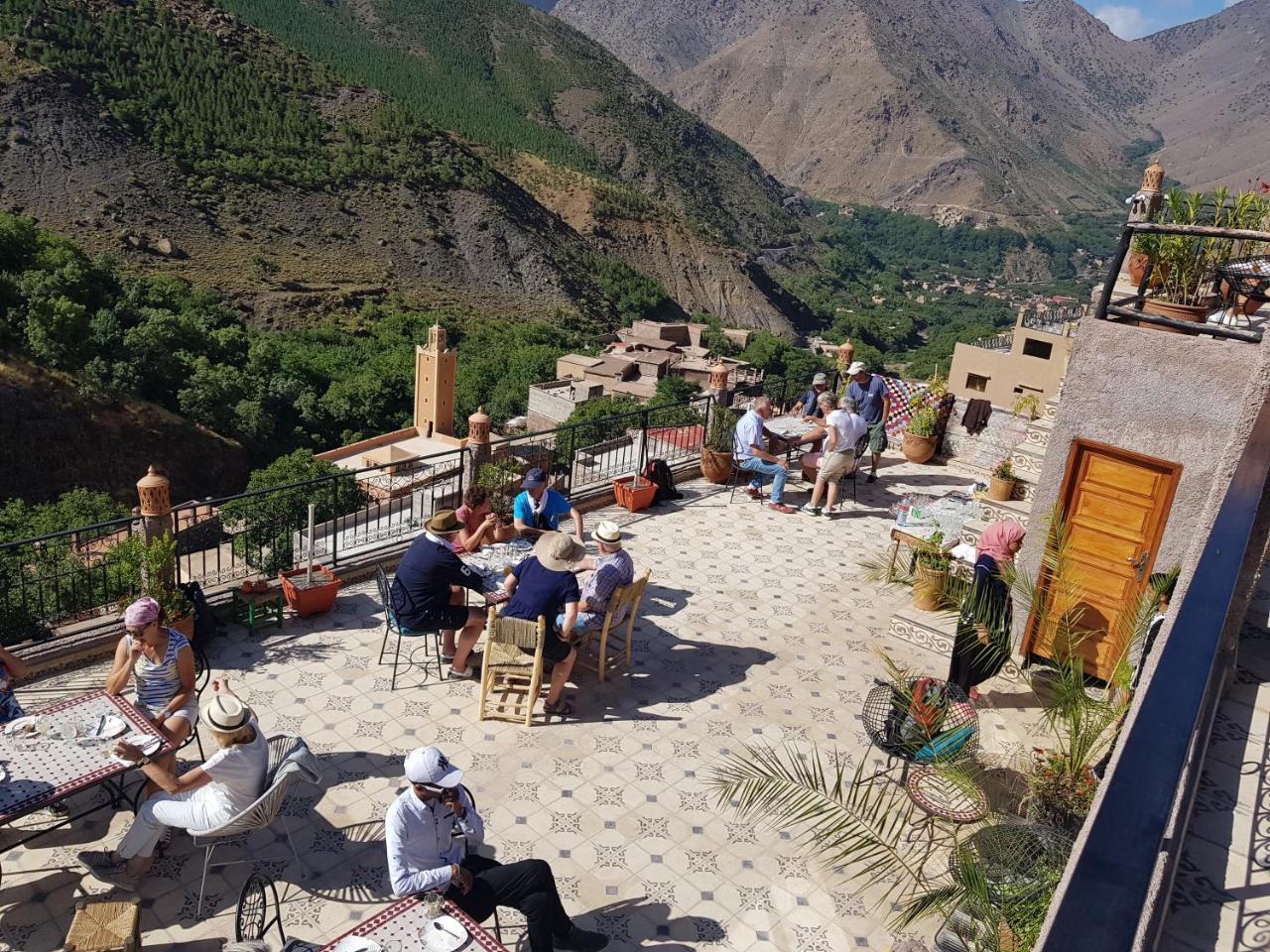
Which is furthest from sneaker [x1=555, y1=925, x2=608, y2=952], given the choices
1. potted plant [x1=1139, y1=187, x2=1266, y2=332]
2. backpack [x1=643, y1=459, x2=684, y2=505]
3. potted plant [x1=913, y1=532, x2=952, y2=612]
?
backpack [x1=643, y1=459, x2=684, y2=505]

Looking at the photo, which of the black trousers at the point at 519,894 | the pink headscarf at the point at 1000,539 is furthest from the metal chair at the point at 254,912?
the pink headscarf at the point at 1000,539

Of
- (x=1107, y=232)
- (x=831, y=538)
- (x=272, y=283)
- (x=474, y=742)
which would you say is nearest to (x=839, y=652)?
(x=831, y=538)

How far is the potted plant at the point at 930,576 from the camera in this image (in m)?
7.44

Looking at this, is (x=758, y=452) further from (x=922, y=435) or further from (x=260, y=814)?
(x=260, y=814)

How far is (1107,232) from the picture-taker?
647 feet

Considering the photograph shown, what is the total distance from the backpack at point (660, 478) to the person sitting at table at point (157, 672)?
233 inches

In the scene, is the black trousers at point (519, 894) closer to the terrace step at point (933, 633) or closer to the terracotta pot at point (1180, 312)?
the terrace step at point (933, 633)

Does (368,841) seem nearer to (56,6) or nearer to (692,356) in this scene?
(692,356)

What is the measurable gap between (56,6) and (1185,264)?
9222cm

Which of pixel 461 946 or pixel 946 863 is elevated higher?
pixel 461 946

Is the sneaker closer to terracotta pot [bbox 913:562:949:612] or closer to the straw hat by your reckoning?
the straw hat

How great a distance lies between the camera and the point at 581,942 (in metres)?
4.36

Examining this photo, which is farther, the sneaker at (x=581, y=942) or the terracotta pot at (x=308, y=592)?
the terracotta pot at (x=308, y=592)

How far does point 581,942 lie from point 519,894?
0.50 metres
